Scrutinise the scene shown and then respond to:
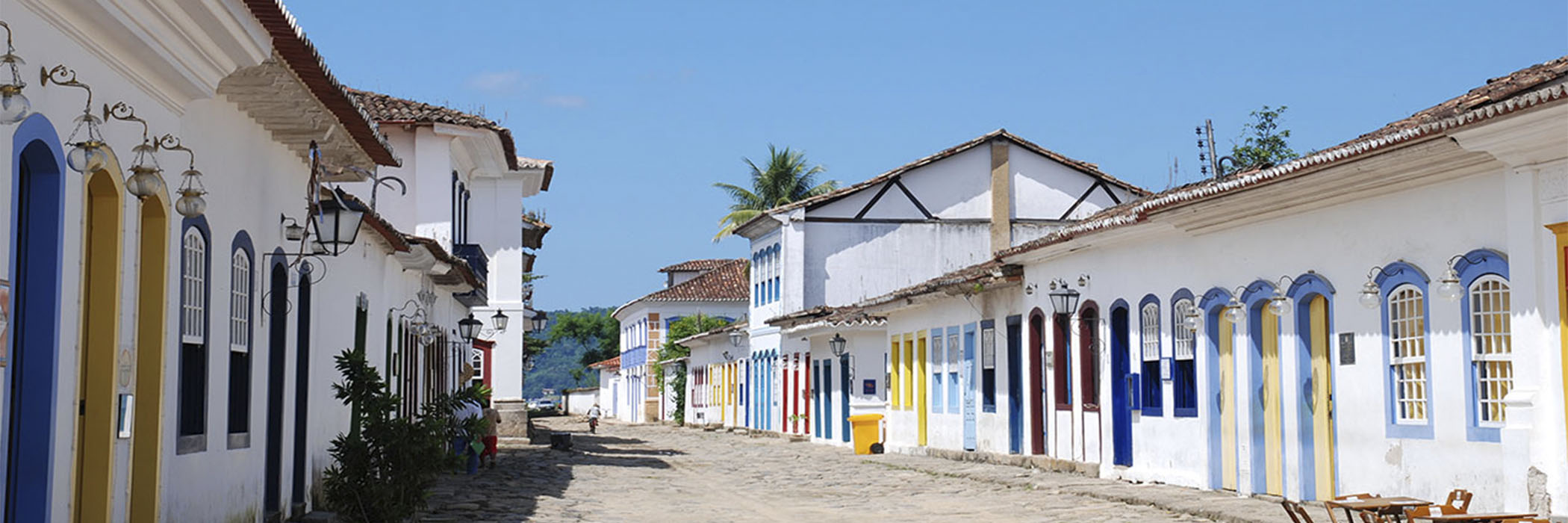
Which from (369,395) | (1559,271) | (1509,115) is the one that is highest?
(1509,115)

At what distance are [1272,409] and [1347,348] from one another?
5.77 ft

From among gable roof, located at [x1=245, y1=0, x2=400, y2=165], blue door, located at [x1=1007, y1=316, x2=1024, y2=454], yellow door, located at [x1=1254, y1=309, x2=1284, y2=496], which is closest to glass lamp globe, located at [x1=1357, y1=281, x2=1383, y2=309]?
yellow door, located at [x1=1254, y1=309, x2=1284, y2=496]

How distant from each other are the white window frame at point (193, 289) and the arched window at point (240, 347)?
0.77 metres

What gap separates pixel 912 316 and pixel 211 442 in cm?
2089

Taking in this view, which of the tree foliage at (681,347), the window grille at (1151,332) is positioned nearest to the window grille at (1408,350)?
the window grille at (1151,332)

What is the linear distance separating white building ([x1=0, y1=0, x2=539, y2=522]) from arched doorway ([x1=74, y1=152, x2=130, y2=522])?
10 millimetres

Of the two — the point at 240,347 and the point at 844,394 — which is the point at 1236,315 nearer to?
the point at 240,347

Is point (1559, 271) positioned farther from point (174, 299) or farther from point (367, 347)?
point (367, 347)

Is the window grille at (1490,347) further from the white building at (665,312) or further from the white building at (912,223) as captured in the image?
the white building at (665,312)

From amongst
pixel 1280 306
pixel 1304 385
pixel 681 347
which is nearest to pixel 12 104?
pixel 1280 306

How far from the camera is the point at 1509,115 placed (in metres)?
11.1

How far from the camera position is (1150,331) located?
19516mm

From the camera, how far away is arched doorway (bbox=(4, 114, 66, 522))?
7.42 meters

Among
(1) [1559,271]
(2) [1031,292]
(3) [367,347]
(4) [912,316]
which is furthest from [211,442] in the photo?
(4) [912,316]
